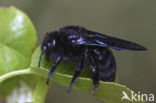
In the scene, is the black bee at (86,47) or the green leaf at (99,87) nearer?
the green leaf at (99,87)

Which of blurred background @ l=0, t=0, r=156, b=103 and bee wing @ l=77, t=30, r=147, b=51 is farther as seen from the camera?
blurred background @ l=0, t=0, r=156, b=103

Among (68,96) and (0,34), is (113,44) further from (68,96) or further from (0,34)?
(68,96)

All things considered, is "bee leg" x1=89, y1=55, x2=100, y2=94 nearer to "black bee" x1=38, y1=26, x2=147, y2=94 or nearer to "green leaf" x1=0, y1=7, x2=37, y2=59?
"black bee" x1=38, y1=26, x2=147, y2=94

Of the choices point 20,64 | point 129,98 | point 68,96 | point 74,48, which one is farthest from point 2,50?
point 68,96

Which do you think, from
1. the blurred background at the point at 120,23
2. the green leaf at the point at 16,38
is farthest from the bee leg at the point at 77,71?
the blurred background at the point at 120,23

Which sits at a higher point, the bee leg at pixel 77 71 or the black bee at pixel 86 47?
the black bee at pixel 86 47

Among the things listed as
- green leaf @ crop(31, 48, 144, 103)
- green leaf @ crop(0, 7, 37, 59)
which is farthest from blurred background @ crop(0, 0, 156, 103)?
green leaf @ crop(31, 48, 144, 103)

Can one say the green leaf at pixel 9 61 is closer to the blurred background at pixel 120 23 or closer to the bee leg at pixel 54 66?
the bee leg at pixel 54 66
